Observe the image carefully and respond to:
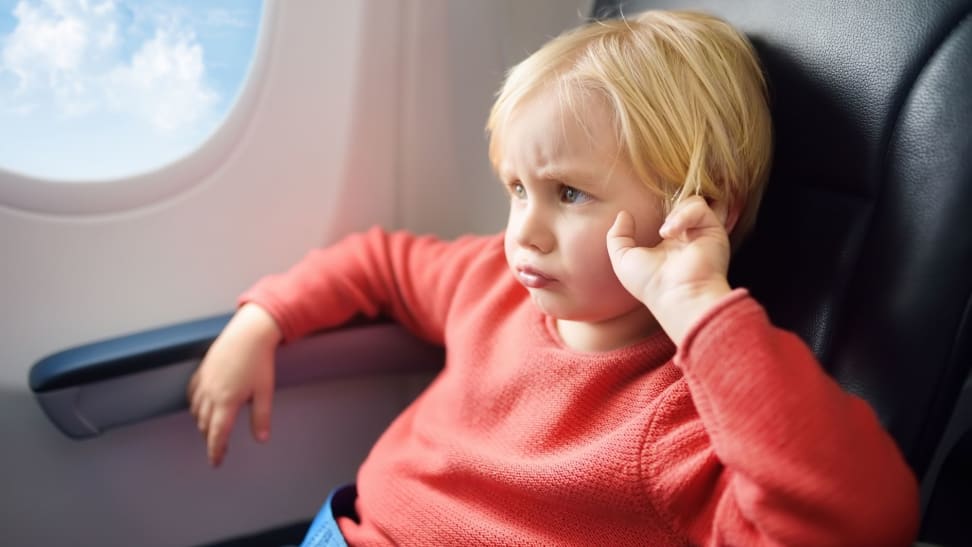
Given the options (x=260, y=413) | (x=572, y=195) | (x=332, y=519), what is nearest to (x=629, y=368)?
(x=572, y=195)

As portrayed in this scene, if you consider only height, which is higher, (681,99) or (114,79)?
(114,79)

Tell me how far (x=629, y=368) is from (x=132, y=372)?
1.87ft

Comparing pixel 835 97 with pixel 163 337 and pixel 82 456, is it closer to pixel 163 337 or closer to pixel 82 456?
pixel 163 337

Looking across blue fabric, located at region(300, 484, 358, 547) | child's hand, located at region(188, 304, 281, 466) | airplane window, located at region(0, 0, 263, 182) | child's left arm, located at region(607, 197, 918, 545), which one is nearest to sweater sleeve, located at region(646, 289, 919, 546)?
child's left arm, located at region(607, 197, 918, 545)

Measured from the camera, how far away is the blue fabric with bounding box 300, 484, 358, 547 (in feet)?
2.93

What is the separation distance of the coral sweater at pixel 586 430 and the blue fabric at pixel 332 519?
23 mm

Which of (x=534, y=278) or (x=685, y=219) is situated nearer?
(x=685, y=219)

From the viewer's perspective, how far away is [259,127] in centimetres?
111

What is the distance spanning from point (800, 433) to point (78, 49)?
0.95 metres

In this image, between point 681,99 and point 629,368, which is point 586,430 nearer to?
point 629,368

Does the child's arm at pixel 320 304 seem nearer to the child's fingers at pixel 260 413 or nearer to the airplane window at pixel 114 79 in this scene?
the child's fingers at pixel 260 413

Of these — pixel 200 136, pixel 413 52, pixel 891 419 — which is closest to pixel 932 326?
pixel 891 419

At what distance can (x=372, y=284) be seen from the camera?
109cm

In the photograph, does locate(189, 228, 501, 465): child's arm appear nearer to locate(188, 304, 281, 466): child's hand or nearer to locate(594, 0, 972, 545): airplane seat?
locate(188, 304, 281, 466): child's hand
